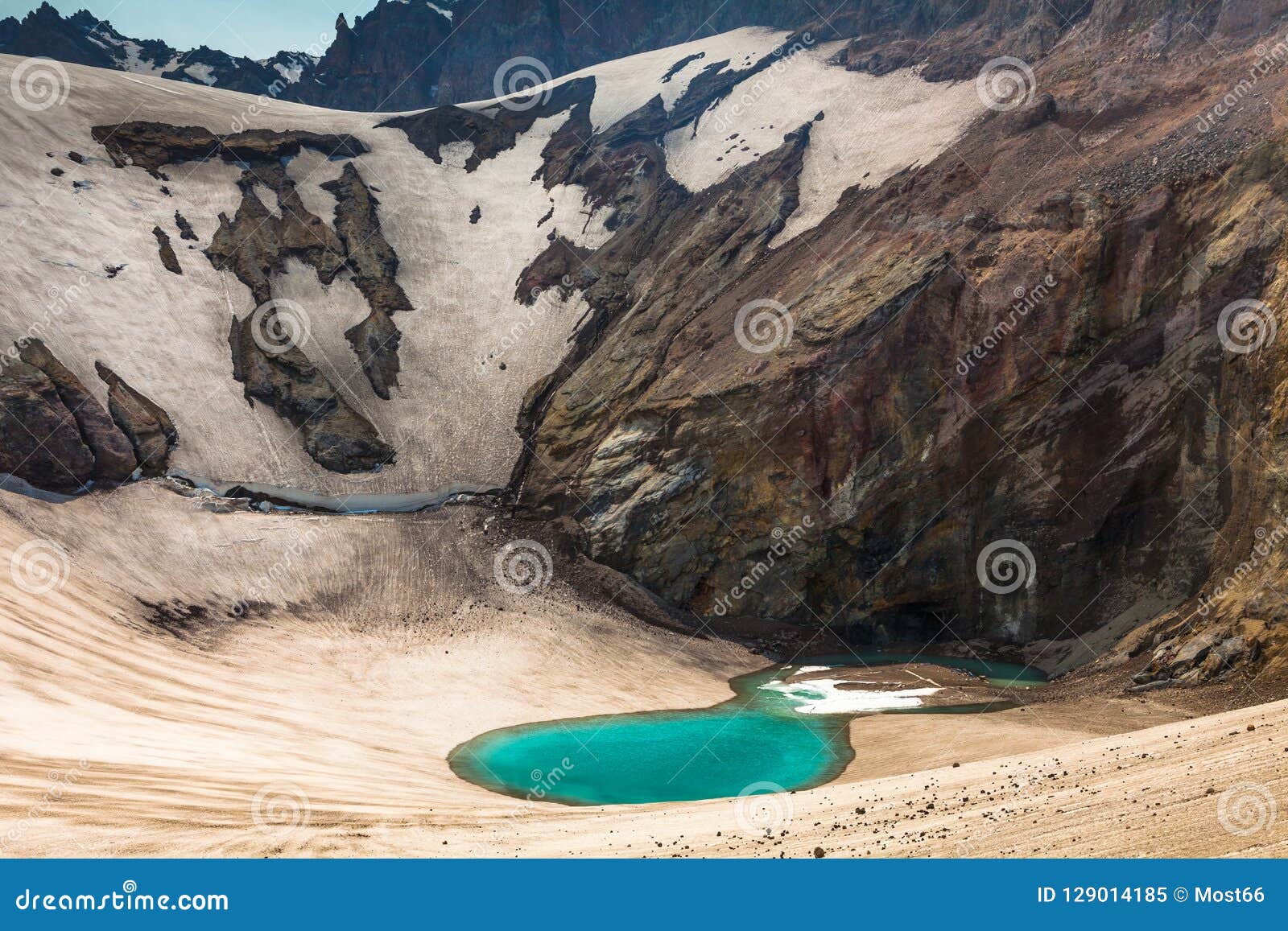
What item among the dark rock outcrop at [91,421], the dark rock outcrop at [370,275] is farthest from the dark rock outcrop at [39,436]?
the dark rock outcrop at [370,275]

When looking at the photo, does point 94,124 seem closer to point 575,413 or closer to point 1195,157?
point 575,413

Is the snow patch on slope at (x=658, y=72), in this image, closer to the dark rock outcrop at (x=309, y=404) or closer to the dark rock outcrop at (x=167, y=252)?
the dark rock outcrop at (x=167, y=252)

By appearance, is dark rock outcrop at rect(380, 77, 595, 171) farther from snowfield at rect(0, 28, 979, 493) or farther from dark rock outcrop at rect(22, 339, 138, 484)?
dark rock outcrop at rect(22, 339, 138, 484)

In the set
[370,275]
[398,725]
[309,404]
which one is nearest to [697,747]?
[398,725]

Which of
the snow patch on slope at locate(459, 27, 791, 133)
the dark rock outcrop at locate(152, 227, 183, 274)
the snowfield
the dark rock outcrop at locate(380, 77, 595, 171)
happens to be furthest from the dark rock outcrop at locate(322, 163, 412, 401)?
the snow patch on slope at locate(459, 27, 791, 133)

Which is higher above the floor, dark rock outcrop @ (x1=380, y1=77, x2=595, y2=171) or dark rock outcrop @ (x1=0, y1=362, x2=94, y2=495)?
dark rock outcrop @ (x1=380, y1=77, x2=595, y2=171)

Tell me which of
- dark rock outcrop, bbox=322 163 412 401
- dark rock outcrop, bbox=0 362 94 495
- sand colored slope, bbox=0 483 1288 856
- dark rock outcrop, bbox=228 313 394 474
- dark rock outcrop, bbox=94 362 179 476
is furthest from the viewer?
dark rock outcrop, bbox=322 163 412 401

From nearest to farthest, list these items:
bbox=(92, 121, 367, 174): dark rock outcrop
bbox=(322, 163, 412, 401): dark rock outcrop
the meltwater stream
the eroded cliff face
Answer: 1. the meltwater stream
2. the eroded cliff face
3. bbox=(322, 163, 412, 401): dark rock outcrop
4. bbox=(92, 121, 367, 174): dark rock outcrop
